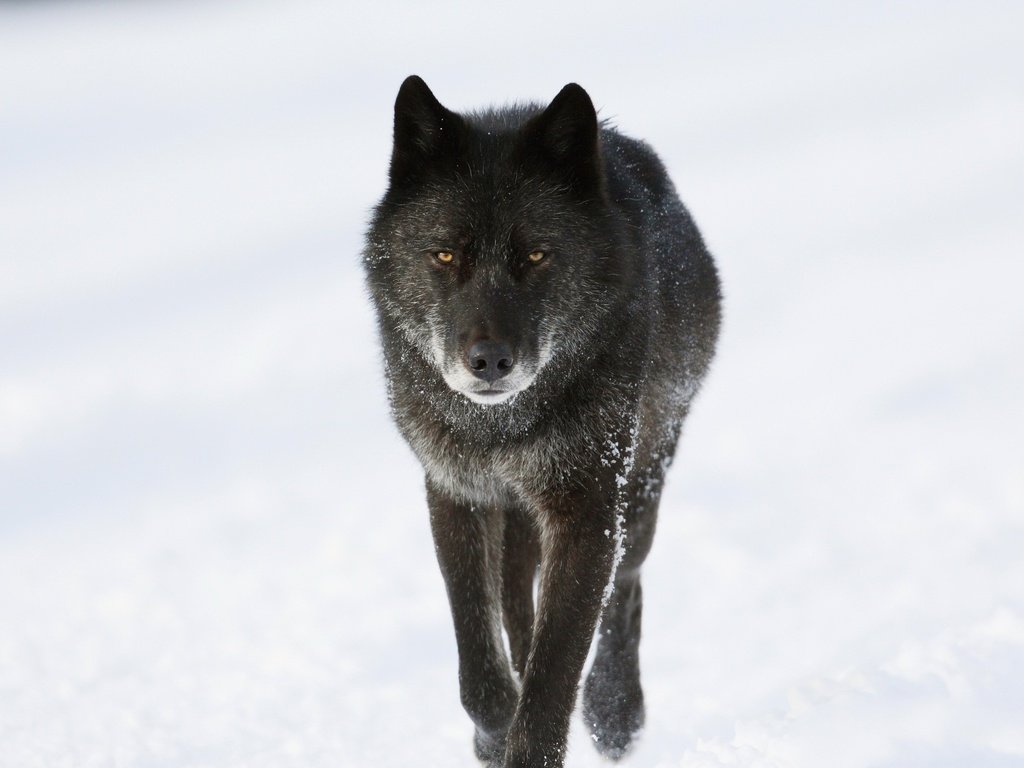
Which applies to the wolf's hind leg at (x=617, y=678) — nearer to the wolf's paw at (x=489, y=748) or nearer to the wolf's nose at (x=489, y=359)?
the wolf's paw at (x=489, y=748)

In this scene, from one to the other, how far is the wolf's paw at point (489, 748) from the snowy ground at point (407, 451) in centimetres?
39

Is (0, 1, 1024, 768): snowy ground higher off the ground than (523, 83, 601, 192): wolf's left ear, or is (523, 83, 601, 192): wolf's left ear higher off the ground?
(523, 83, 601, 192): wolf's left ear

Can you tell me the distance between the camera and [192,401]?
9.64 meters

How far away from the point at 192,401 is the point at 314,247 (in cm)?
461

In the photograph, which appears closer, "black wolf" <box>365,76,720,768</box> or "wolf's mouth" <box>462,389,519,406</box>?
"wolf's mouth" <box>462,389,519,406</box>

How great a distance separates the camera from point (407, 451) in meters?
8.91

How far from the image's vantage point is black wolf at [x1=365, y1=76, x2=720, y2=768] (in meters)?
3.91

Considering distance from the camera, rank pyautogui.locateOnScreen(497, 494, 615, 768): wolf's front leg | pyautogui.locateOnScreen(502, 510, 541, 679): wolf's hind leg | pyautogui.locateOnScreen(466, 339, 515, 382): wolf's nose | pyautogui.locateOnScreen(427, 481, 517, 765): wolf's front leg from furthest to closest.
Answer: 1. pyautogui.locateOnScreen(502, 510, 541, 679): wolf's hind leg
2. pyautogui.locateOnScreen(427, 481, 517, 765): wolf's front leg
3. pyautogui.locateOnScreen(497, 494, 615, 768): wolf's front leg
4. pyautogui.locateOnScreen(466, 339, 515, 382): wolf's nose

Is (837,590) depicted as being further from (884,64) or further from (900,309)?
(884,64)

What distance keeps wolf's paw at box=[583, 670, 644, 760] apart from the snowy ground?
12cm

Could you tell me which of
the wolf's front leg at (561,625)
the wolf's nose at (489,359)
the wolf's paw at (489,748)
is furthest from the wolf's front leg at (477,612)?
the wolf's nose at (489,359)

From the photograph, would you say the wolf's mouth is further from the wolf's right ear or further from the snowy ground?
the snowy ground

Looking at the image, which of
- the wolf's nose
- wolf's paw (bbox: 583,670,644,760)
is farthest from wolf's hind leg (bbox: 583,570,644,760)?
the wolf's nose

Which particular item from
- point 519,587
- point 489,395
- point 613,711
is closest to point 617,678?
point 613,711
